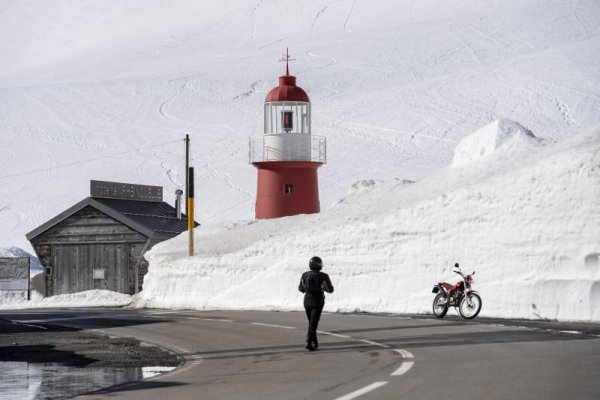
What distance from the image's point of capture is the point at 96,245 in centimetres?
4681

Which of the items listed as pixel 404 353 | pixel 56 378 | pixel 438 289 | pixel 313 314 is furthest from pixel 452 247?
pixel 56 378

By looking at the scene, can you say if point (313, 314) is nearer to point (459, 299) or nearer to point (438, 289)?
point (459, 299)

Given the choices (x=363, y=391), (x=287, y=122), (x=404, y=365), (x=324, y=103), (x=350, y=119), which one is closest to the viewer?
(x=363, y=391)

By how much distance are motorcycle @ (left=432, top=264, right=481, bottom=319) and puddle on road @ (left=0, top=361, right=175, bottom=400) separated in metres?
10.4

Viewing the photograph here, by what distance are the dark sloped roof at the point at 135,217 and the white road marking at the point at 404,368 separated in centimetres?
3120

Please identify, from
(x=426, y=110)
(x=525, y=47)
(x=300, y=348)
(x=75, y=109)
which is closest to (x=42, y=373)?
(x=300, y=348)

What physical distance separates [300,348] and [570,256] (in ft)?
30.4

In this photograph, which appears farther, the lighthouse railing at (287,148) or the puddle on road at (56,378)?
the lighthouse railing at (287,148)

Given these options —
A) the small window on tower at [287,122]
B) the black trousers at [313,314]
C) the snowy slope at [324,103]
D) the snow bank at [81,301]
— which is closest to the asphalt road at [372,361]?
the black trousers at [313,314]

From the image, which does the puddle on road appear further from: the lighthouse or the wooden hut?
the wooden hut

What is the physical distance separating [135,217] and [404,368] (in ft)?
110

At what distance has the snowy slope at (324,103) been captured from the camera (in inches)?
3898

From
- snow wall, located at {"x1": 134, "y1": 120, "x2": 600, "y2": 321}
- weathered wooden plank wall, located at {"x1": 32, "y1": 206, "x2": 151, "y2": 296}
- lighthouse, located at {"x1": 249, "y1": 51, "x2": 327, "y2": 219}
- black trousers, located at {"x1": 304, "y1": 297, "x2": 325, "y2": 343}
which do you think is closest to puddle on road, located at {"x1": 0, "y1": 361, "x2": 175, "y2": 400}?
black trousers, located at {"x1": 304, "y1": 297, "x2": 325, "y2": 343}

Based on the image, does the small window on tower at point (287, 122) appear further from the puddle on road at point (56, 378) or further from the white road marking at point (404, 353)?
the puddle on road at point (56, 378)
